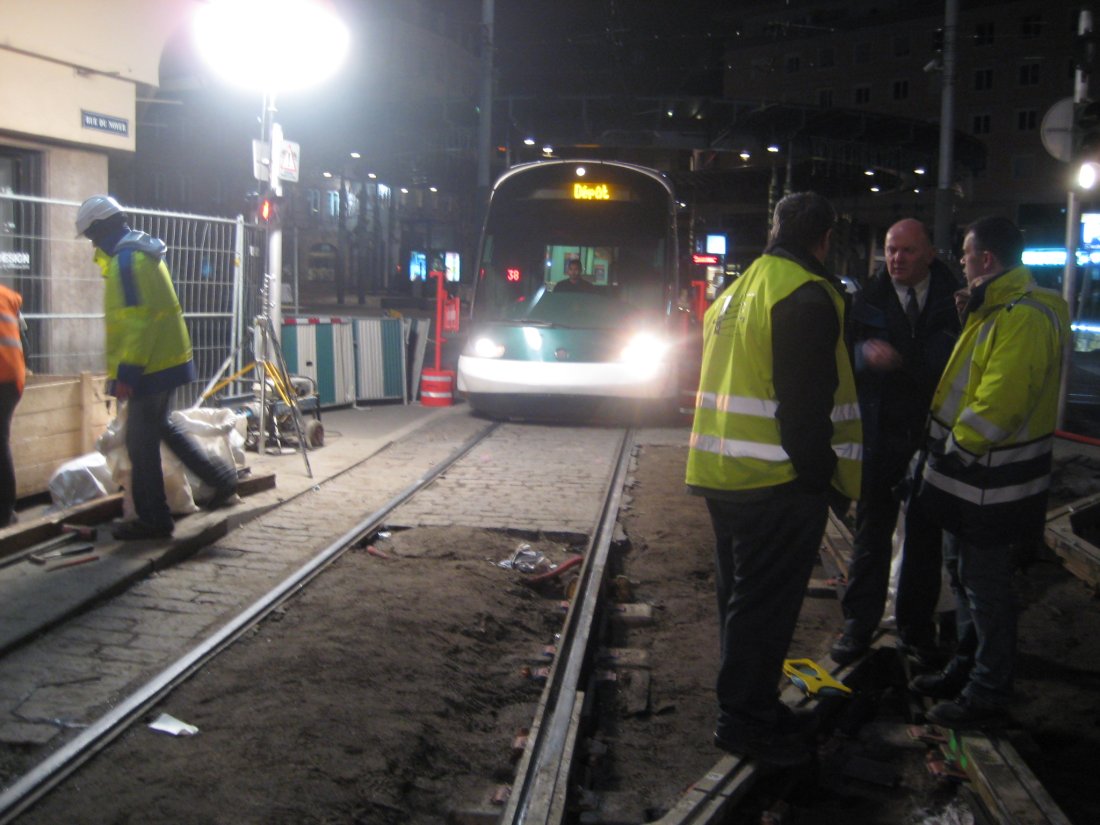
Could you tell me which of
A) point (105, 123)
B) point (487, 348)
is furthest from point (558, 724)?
point (105, 123)

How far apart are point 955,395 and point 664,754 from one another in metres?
1.84

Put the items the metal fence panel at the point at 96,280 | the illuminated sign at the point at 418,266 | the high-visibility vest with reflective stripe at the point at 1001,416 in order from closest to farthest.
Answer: the high-visibility vest with reflective stripe at the point at 1001,416 → the metal fence panel at the point at 96,280 → the illuminated sign at the point at 418,266

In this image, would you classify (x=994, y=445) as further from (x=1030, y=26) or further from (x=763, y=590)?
(x=1030, y=26)

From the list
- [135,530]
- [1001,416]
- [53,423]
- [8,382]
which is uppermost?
[1001,416]

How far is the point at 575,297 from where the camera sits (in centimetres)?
1340

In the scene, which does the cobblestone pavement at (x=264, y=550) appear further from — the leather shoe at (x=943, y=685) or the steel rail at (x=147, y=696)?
the leather shoe at (x=943, y=685)

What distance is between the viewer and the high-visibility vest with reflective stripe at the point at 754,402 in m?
3.64

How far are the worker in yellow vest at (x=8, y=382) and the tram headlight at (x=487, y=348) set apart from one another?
685 cm

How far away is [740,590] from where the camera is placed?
12.5 ft

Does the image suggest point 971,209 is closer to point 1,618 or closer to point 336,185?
point 336,185

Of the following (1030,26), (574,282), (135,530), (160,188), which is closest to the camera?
(135,530)

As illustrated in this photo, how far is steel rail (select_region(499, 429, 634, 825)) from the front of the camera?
11.2 ft

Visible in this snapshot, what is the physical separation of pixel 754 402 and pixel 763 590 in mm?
661

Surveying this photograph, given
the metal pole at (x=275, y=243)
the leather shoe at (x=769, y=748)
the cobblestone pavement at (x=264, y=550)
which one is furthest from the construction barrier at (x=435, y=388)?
the leather shoe at (x=769, y=748)
